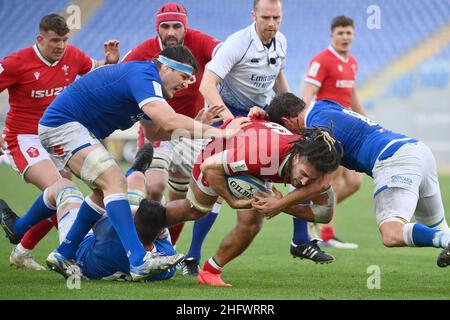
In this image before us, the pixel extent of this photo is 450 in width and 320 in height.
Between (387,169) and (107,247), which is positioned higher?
(387,169)

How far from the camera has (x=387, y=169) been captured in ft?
21.2

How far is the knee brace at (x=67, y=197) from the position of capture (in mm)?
7340

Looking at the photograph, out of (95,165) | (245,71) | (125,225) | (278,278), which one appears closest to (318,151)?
(125,225)

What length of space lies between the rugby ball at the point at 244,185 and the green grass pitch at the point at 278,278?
767mm

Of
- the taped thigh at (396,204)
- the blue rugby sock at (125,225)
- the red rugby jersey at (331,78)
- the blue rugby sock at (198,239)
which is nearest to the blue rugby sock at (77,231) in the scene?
the blue rugby sock at (125,225)

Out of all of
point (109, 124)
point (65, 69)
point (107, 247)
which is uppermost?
point (65, 69)

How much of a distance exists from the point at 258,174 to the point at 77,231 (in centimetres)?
163

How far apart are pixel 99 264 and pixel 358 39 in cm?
1895

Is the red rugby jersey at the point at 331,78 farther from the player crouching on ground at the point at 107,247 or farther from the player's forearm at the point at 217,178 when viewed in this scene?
the player's forearm at the point at 217,178

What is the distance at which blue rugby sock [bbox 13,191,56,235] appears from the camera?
303 inches

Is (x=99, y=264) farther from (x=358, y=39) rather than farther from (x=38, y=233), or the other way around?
(x=358, y=39)

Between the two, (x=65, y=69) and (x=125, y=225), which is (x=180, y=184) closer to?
(x=65, y=69)

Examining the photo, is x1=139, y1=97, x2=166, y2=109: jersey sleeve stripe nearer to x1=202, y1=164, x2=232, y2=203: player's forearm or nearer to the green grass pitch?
x1=202, y1=164, x2=232, y2=203: player's forearm
